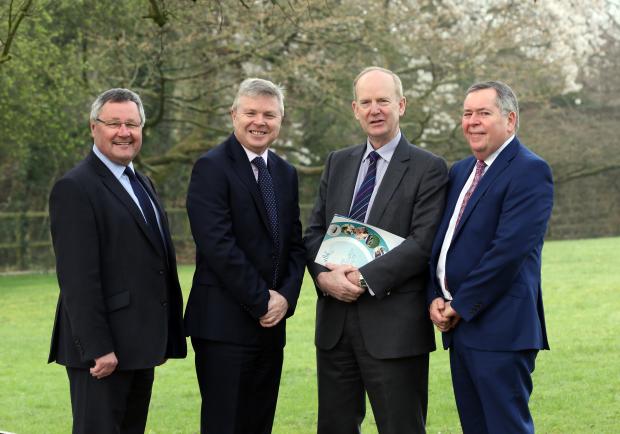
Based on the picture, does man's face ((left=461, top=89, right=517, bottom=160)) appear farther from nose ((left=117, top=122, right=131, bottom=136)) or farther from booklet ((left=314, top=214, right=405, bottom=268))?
nose ((left=117, top=122, right=131, bottom=136))

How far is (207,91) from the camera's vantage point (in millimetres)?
21172

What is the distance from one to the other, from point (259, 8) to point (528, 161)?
50.1 feet

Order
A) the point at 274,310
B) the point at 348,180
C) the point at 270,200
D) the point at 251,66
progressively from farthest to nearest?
the point at 251,66 < the point at 348,180 < the point at 270,200 < the point at 274,310

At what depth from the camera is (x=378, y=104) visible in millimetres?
5324

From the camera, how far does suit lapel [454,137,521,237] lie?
5.09 m

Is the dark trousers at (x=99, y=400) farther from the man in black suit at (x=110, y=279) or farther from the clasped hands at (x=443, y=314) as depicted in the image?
the clasped hands at (x=443, y=314)

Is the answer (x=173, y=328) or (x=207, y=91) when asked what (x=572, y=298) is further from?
(x=173, y=328)

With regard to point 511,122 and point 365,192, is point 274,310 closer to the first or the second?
point 365,192

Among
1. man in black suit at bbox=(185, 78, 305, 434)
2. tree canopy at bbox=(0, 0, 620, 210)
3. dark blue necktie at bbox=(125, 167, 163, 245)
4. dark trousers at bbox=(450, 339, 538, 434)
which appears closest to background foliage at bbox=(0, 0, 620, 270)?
tree canopy at bbox=(0, 0, 620, 210)

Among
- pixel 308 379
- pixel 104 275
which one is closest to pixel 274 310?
pixel 104 275

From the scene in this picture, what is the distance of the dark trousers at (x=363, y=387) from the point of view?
5.25m

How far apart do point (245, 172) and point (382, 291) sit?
40.8 inches

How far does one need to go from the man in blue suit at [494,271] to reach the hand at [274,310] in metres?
0.84

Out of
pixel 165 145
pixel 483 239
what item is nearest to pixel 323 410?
pixel 483 239
